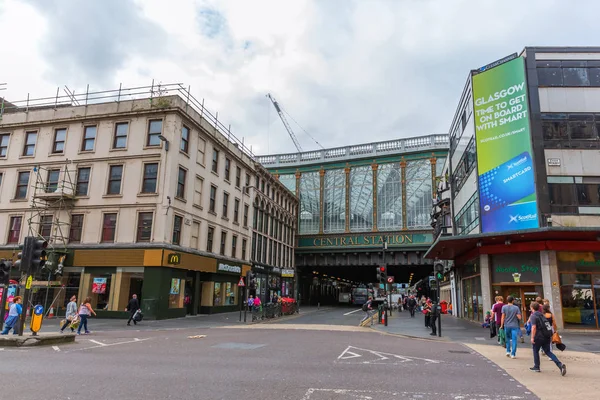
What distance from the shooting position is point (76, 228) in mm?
28953

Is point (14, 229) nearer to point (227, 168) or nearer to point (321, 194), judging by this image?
A: point (227, 168)

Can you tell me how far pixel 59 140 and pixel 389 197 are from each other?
36216 mm

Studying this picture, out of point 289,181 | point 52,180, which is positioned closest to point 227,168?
point 52,180

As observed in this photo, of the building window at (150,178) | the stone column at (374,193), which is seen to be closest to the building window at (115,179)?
the building window at (150,178)

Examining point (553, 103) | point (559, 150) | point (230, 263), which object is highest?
point (553, 103)

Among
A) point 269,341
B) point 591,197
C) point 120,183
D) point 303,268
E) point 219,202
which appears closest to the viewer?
point 269,341

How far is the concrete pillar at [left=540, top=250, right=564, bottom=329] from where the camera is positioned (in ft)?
70.9

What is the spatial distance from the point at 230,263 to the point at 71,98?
17.5m

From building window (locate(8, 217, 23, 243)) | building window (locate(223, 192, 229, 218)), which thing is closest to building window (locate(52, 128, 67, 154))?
building window (locate(8, 217, 23, 243))

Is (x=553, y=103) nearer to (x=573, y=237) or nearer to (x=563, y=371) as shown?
(x=573, y=237)

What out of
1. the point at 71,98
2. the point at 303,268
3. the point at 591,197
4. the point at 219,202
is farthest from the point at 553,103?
the point at 303,268

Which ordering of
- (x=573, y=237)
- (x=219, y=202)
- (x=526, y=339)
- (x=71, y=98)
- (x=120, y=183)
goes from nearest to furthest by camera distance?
1. (x=526, y=339)
2. (x=573, y=237)
3. (x=120, y=183)
4. (x=71, y=98)
5. (x=219, y=202)

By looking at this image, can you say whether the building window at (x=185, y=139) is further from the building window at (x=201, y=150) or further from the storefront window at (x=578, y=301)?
the storefront window at (x=578, y=301)

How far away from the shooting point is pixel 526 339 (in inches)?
682
